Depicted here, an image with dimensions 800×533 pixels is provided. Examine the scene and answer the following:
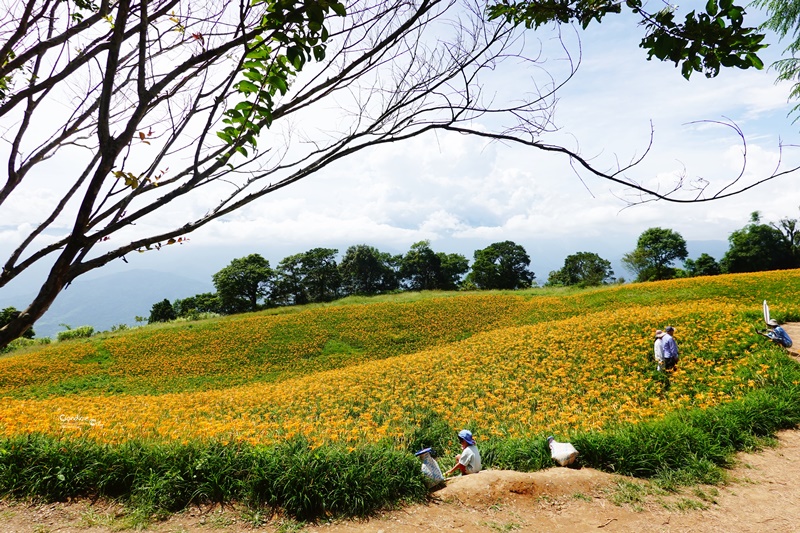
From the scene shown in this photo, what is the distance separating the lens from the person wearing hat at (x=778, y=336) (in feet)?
31.5

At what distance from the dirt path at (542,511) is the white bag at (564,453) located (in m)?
0.22

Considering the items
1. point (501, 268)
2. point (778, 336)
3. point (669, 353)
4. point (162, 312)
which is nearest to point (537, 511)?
point (669, 353)

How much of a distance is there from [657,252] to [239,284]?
48.8m

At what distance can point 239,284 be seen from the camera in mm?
43562

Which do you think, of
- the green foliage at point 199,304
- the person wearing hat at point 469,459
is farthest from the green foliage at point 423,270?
the person wearing hat at point 469,459

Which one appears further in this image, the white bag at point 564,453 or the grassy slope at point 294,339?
the grassy slope at point 294,339

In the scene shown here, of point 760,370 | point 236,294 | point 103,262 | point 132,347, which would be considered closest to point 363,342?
point 132,347

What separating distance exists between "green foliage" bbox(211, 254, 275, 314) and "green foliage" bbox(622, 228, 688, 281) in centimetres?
4381

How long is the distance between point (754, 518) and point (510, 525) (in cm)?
276

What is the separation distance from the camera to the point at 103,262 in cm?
181

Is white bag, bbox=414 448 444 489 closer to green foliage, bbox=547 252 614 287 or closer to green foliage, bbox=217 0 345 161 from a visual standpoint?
green foliage, bbox=217 0 345 161

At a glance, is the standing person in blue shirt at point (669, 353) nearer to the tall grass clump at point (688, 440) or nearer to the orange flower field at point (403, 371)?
the orange flower field at point (403, 371)

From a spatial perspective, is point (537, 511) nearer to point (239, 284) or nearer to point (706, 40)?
point (706, 40)

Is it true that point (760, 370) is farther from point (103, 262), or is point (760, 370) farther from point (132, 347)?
point (132, 347)
